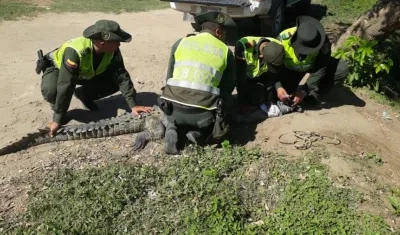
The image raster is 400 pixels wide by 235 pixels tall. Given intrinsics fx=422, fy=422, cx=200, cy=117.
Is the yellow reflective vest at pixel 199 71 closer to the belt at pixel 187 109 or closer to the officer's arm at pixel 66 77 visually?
the belt at pixel 187 109

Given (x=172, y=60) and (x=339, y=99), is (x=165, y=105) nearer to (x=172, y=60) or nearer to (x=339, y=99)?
(x=172, y=60)

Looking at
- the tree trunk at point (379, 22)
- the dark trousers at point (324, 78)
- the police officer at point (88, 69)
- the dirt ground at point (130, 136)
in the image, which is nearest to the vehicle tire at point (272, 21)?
the tree trunk at point (379, 22)

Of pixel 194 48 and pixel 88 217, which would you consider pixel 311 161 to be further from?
pixel 88 217

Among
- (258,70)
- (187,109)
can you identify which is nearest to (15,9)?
(258,70)

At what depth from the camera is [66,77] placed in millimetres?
4855

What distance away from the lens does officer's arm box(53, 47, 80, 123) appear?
4.82 metres

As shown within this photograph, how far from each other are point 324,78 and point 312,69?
0.25 metres

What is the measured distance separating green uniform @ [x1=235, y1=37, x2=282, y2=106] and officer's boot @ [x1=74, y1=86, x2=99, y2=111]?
2006 mm

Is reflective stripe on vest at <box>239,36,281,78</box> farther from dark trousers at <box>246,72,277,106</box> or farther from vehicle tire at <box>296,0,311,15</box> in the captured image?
vehicle tire at <box>296,0,311,15</box>

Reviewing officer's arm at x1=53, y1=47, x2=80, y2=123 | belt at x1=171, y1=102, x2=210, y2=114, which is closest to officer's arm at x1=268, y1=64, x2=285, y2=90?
belt at x1=171, y1=102, x2=210, y2=114

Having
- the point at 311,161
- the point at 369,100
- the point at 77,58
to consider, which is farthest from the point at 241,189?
the point at 369,100

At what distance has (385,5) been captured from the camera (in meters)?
6.44

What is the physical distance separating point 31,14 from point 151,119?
25.2ft

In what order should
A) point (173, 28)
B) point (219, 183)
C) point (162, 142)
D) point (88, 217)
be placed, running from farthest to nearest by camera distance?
point (173, 28)
point (162, 142)
point (219, 183)
point (88, 217)
